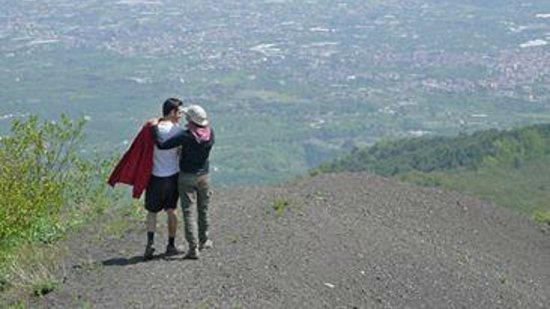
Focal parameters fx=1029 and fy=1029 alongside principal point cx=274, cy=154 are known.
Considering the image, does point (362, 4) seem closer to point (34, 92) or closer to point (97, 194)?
point (34, 92)

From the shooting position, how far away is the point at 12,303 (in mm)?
11016

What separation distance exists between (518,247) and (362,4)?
539ft

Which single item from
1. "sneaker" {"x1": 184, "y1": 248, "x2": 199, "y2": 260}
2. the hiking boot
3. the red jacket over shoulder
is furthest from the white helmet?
the hiking boot

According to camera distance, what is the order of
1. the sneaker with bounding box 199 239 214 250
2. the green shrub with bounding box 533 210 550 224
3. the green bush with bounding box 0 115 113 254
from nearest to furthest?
the sneaker with bounding box 199 239 214 250
the green bush with bounding box 0 115 113 254
the green shrub with bounding box 533 210 550 224

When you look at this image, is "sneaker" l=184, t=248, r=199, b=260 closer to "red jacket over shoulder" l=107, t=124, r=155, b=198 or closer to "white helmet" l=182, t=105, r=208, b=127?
"red jacket over shoulder" l=107, t=124, r=155, b=198

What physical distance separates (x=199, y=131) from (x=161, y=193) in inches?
37.2

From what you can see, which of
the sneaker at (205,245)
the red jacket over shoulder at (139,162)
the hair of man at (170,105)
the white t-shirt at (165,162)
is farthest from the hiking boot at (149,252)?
the hair of man at (170,105)

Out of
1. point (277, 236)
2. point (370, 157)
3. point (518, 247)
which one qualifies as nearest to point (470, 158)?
point (370, 157)

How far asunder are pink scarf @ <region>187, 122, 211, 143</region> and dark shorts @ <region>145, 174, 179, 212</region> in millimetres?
634

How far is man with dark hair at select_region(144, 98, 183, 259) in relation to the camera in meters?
11.3

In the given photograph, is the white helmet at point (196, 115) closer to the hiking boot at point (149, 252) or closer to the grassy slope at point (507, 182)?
the hiking boot at point (149, 252)

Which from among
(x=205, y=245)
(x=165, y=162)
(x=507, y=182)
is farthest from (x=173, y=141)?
(x=507, y=182)

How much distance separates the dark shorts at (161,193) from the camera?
38.4 ft

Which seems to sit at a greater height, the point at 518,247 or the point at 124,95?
the point at 518,247
